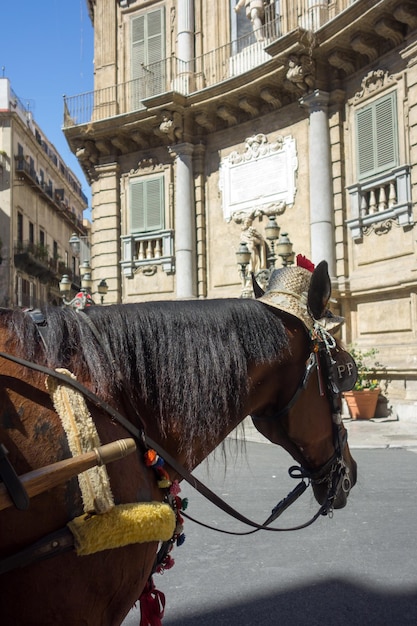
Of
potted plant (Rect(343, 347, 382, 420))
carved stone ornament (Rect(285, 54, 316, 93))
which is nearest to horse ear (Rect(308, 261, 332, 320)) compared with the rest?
potted plant (Rect(343, 347, 382, 420))

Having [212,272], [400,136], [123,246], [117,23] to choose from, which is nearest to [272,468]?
[400,136]

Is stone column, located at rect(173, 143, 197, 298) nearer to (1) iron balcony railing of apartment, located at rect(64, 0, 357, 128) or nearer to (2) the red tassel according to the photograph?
(1) iron balcony railing of apartment, located at rect(64, 0, 357, 128)

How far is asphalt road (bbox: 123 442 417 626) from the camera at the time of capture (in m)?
3.35

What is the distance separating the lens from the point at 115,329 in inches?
75.3

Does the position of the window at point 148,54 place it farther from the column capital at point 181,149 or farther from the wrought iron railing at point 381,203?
the wrought iron railing at point 381,203

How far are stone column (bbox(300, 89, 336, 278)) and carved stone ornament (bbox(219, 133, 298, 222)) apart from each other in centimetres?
94

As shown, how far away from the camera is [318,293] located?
2322 millimetres

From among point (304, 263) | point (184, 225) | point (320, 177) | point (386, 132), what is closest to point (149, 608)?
point (304, 263)

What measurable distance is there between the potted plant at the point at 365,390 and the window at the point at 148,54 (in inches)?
418

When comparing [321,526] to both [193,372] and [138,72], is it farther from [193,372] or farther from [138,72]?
[138,72]

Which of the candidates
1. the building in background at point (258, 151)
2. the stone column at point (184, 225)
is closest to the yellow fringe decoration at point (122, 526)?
the building in background at point (258, 151)

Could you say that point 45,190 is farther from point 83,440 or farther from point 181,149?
point 83,440

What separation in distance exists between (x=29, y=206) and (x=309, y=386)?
37.7 meters

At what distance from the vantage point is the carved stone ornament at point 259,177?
51.6ft
